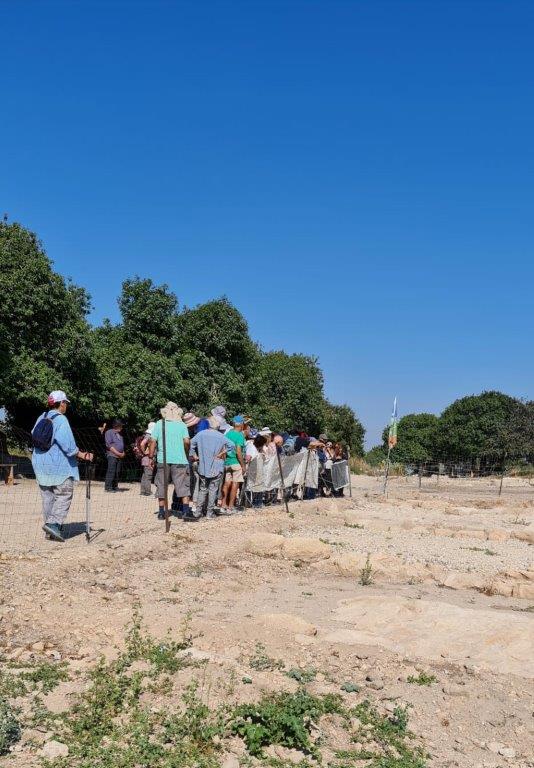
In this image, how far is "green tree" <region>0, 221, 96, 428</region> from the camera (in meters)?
16.4

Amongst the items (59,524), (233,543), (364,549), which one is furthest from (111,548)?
(364,549)

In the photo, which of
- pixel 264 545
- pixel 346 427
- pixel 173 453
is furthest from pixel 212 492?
pixel 346 427

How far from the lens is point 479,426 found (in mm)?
46875

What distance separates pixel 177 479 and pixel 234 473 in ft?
5.69

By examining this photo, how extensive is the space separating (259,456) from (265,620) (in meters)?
7.68

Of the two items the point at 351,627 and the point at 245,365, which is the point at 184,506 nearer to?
the point at 351,627

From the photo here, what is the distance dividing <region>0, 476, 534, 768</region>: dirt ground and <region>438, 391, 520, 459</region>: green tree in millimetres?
35248

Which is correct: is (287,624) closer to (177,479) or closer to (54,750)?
(54,750)

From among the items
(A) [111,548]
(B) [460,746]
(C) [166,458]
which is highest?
(C) [166,458]

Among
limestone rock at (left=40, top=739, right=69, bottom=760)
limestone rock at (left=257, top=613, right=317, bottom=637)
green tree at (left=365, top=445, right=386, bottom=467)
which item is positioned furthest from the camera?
green tree at (left=365, top=445, right=386, bottom=467)

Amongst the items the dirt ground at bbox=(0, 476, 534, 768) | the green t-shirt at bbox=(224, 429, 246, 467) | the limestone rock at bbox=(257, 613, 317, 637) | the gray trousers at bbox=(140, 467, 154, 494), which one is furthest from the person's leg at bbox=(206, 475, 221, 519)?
the limestone rock at bbox=(257, 613, 317, 637)

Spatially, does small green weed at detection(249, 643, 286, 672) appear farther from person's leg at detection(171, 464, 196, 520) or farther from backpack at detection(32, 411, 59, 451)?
person's leg at detection(171, 464, 196, 520)

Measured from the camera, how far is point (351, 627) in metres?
6.31

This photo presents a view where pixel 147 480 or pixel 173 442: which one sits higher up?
pixel 173 442
